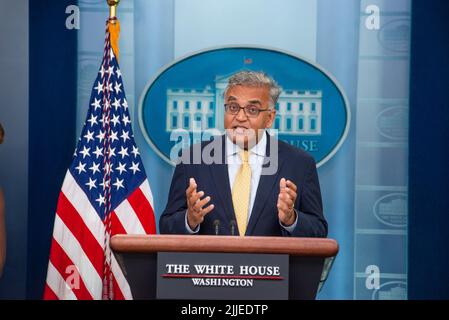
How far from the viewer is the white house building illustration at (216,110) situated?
4641 millimetres

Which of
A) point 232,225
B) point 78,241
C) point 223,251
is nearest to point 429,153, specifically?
point 232,225

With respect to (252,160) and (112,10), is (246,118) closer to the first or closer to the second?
(252,160)

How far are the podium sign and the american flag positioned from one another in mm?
1959

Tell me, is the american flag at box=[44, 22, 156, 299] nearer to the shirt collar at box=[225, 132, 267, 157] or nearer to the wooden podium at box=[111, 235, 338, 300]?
the shirt collar at box=[225, 132, 267, 157]

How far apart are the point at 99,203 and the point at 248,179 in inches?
45.0

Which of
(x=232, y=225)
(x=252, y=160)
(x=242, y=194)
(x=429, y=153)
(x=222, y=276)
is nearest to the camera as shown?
(x=222, y=276)

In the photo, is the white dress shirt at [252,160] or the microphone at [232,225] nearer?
the microphone at [232,225]

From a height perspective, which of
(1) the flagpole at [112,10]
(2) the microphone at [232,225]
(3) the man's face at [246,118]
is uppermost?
(1) the flagpole at [112,10]

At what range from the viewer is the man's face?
3.63 metres

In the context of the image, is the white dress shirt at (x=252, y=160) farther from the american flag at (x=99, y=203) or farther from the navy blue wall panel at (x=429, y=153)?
the navy blue wall panel at (x=429, y=153)

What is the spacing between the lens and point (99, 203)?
4.27 metres

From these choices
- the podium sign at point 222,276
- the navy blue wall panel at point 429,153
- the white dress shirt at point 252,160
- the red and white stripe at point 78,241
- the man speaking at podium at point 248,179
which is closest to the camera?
the podium sign at point 222,276

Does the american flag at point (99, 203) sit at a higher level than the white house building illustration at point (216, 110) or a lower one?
lower

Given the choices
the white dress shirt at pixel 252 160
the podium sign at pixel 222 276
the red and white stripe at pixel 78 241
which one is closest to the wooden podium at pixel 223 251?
the podium sign at pixel 222 276
